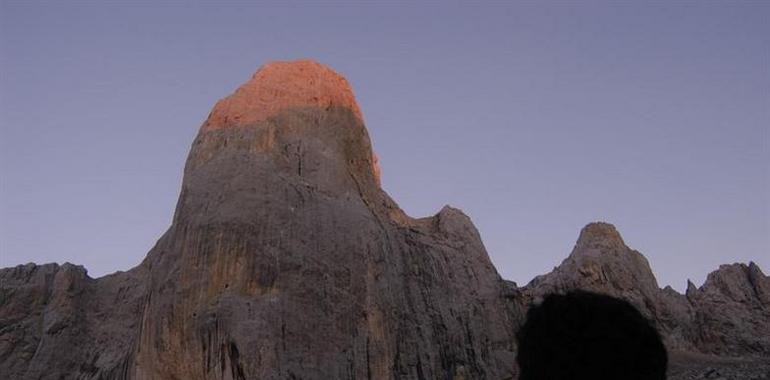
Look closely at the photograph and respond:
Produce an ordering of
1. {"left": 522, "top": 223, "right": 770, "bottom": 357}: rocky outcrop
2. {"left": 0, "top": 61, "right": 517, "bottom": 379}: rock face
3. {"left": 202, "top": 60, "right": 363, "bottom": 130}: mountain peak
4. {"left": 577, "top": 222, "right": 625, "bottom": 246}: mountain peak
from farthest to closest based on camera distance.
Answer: {"left": 577, "top": 222, "right": 625, "bottom": 246}: mountain peak, {"left": 522, "top": 223, "right": 770, "bottom": 357}: rocky outcrop, {"left": 202, "top": 60, "right": 363, "bottom": 130}: mountain peak, {"left": 0, "top": 61, "right": 517, "bottom": 379}: rock face

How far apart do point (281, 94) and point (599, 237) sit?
19.4m

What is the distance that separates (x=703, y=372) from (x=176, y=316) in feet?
69.2

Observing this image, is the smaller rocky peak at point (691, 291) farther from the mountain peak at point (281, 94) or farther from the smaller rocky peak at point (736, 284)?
the mountain peak at point (281, 94)

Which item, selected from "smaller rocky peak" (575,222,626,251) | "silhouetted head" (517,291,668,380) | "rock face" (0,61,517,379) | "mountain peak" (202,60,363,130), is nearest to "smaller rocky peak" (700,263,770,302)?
"smaller rocky peak" (575,222,626,251)

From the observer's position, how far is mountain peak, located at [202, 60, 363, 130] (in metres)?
37.1

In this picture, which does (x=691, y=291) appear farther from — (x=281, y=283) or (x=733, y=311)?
(x=281, y=283)

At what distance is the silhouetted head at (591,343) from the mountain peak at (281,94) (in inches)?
1359

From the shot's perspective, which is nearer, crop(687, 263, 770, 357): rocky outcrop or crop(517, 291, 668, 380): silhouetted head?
crop(517, 291, 668, 380): silhouetted head

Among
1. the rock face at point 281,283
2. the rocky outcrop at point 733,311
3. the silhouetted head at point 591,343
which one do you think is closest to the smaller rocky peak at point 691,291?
the rocky outcrop at point 733,311

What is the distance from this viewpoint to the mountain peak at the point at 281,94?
122 feet

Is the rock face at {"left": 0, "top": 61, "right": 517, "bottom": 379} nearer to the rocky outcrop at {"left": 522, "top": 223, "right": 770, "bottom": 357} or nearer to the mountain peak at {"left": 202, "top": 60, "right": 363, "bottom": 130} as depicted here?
the mountain peak at {"left": 202, "top": 60, "right": 363, "bottom": 130}

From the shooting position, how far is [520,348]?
2629 millimetres

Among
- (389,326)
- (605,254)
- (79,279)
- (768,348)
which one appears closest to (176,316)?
(389,326)

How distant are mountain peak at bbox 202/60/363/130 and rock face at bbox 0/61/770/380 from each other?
3.8 inches
